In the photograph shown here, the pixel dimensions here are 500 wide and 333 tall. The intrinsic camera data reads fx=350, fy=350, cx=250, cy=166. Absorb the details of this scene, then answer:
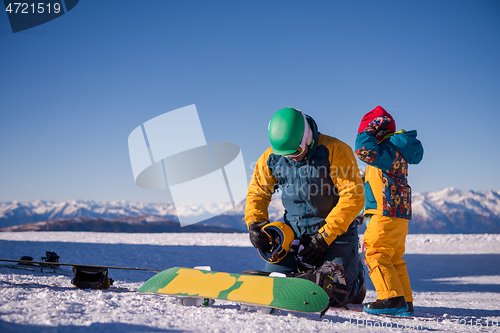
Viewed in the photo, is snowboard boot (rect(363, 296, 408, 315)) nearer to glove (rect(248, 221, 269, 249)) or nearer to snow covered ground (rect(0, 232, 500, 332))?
snow covered ground (rect(0, 232, 500, 332))

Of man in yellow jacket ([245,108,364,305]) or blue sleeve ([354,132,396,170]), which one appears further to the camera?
blue sleeve ([354,132,396,170])

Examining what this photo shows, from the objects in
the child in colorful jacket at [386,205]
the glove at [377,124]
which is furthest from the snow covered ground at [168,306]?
the glove at [377,124]

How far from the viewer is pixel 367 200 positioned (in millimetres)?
2545

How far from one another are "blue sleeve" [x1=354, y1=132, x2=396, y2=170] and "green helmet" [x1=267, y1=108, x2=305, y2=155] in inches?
18.4

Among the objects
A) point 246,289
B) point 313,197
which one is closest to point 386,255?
point 313,197

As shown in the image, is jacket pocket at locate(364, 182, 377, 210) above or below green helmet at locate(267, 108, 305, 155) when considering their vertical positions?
below

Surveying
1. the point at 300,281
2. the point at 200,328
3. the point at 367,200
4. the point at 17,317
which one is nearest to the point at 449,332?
the point at 300,281

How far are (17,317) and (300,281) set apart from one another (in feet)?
4.44

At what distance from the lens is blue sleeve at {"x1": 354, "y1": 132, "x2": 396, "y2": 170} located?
7.98ft

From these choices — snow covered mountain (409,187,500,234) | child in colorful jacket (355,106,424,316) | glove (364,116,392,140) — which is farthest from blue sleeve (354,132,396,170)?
snow covered mountain (409,187,500,234)

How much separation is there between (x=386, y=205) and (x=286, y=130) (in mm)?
897

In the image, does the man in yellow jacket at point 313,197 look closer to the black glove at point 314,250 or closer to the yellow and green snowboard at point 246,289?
the black glove at point 314,250

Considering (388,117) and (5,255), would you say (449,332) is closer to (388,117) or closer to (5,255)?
(388,117)

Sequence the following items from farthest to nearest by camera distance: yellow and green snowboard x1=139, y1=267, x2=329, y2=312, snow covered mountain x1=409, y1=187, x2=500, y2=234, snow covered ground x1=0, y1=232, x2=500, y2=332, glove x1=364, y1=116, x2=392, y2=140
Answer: snow covered mountain x1=409, y1=187, x2=500, y2=234 → glove x1=364, y1=116, x2=392, y2=140 → yellow and green snowboard x1=139, y1=267, x2=329, y2=312 → snow covered ground x1=0, y1=232, x2=500, y2=332
